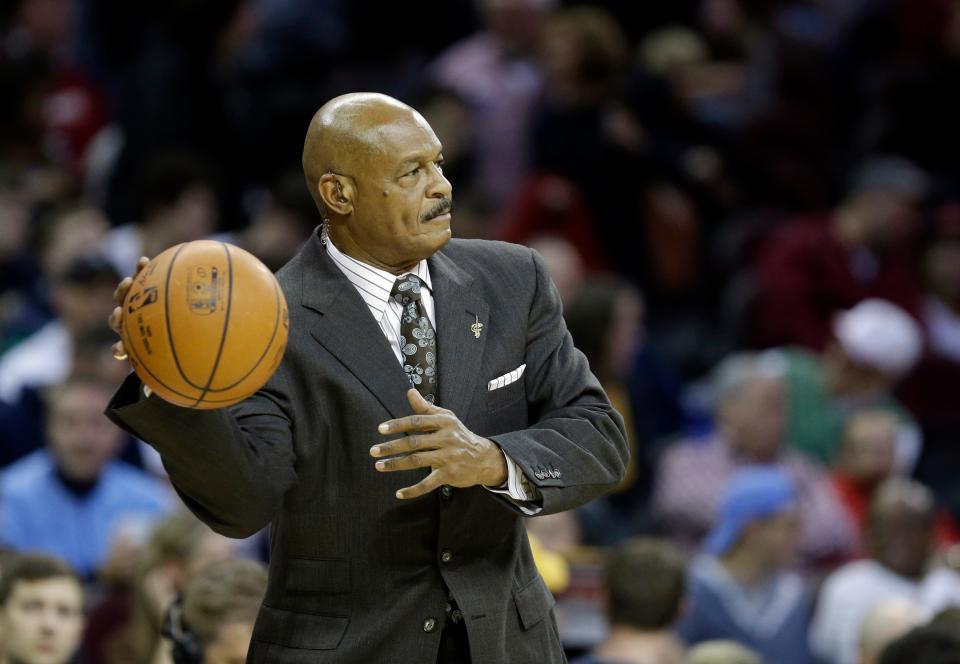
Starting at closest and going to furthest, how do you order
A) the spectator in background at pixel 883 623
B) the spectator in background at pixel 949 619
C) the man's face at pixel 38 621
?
the spectator in background at pixel 949 619, the man's face at pixel 38 621, the spectator in background at pixel 883 623

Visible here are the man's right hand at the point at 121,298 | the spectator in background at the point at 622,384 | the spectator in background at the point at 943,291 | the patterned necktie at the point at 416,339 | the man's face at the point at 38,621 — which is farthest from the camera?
the spectator in background at the point at 943,291

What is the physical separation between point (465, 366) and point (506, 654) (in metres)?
0.58

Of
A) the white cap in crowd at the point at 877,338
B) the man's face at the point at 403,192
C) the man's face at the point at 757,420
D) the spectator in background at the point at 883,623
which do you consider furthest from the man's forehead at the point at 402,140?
the white cap in crowd at the point at 877,338

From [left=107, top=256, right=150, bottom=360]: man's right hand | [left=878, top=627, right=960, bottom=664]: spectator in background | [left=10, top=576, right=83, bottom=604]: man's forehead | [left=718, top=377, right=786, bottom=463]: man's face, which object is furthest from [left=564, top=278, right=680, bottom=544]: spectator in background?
[left=107, top=256, right=150, bottom=360]: man's right hand

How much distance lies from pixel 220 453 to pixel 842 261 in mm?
7152

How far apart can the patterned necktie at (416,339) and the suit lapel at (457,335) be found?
1.0 inches

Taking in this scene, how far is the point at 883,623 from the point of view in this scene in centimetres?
639

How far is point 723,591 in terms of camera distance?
720 cm

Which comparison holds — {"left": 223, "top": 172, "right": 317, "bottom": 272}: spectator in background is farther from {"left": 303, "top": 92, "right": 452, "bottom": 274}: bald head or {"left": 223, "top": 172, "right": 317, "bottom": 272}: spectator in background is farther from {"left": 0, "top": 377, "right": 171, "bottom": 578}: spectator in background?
{"left": 303, "top": 92, "right": 452, "bottom": 274}: bald head

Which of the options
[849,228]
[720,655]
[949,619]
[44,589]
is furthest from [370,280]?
[849,228]

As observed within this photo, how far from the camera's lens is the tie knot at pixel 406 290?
3561 millimetres

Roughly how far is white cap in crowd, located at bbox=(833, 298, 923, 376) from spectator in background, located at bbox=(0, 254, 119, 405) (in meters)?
3.80

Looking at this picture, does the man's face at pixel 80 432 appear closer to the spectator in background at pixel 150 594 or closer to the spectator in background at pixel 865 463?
the spectator in background at pixel 150 594

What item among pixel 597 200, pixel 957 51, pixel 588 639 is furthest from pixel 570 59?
pixel 588 639
